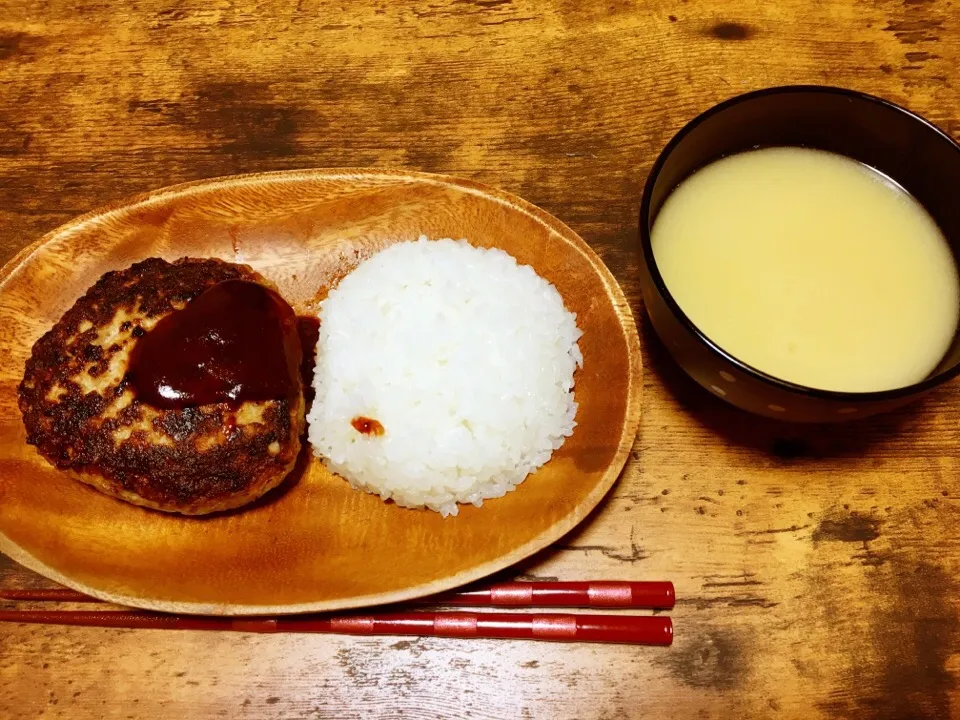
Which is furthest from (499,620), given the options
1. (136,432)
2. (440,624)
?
(136,432)

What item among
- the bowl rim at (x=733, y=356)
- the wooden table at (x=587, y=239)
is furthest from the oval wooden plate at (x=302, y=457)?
the bowl rim at (x=733, y=356)

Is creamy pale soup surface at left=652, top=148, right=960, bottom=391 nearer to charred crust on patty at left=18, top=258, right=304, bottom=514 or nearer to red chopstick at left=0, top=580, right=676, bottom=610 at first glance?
red chopstick at left=0, top=580, right=676, bottom=610

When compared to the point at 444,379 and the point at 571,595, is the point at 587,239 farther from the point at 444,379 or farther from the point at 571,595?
the point at 571,595

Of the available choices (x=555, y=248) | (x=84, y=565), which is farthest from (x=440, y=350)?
(x=84, y=565)

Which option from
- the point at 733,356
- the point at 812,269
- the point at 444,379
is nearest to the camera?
the point at 733,356

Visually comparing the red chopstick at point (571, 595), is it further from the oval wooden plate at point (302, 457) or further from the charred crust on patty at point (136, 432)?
the charred crust on patty at point (136, 432)

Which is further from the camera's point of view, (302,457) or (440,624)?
(302,457)

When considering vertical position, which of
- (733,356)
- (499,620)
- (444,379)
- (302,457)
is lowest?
(499,620)

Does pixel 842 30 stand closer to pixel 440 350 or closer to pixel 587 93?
pixel 587 93
